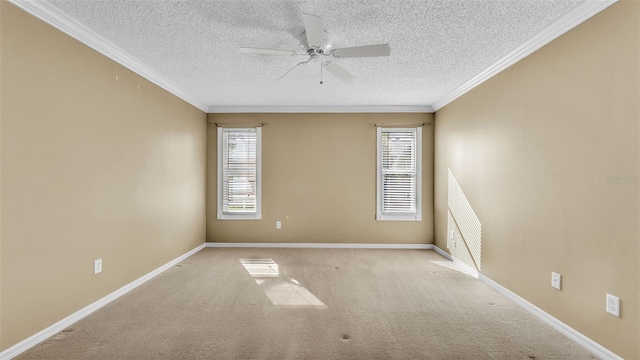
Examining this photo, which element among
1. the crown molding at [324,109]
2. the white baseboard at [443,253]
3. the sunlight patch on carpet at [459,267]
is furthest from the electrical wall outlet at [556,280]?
the crown molding at [324,109]

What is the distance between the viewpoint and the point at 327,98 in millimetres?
4715

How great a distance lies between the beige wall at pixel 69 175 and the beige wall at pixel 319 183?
1.84 m

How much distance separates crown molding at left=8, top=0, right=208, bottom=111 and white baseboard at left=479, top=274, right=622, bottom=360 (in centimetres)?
477

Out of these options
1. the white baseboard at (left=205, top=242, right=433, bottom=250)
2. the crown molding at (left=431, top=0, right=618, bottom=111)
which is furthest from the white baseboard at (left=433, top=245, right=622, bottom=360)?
the crown molding at (left=431, top=0, right=618, bottom=111)

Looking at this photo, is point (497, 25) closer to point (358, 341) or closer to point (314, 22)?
point (314, 22)

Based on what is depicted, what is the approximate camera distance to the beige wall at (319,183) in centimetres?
530

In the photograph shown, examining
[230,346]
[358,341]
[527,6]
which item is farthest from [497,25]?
[230,346]

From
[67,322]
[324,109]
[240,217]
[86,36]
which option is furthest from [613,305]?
[240,217]

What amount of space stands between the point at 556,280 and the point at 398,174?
3.03 m

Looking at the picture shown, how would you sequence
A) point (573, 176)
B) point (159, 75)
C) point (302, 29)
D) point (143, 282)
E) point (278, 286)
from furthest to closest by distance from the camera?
point (159, 75) < point (143, 282) < point (278, 286) < point (302, 29) < point (573, 176)

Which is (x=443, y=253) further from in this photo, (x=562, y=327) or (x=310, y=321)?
(x=310, y=321)

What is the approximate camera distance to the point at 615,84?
2002mm

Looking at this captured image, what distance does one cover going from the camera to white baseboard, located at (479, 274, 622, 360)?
208 centimetres

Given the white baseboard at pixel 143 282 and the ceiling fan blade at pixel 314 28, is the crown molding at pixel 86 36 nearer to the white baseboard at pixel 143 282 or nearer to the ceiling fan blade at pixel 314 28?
the ceiling fan blade at pixel 314 28
